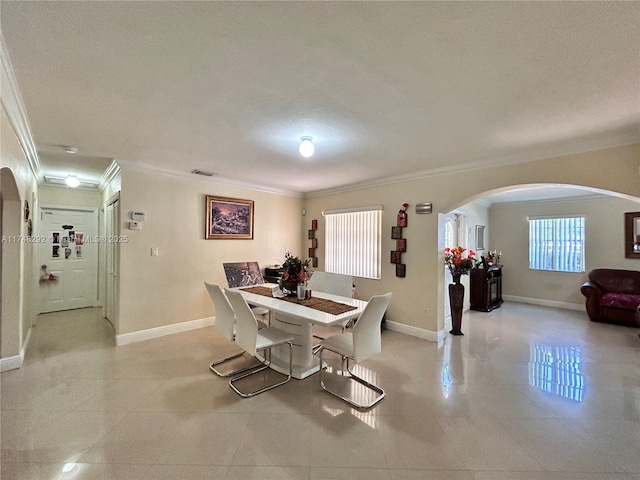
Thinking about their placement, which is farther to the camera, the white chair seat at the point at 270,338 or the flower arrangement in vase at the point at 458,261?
the flower arrangement in vase at the point at 458,261

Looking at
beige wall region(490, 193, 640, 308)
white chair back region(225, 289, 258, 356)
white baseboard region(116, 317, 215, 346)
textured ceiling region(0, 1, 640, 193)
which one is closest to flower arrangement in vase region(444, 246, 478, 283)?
textured ceiling region(0, 1, 640, 193)

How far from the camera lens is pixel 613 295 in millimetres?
4812

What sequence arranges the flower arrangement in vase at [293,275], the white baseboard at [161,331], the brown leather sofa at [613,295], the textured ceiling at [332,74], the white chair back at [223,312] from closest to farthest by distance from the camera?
1. the textured ceiling at [332,74]
2. the white chair back at [223,312]
3. the flower arrangement in vase at [293,275]
4. the white baseboard at [161,331]
5. the brown leather sofa at [613,295]

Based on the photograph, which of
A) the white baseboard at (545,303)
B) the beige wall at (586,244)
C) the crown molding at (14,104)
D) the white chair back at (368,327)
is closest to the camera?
the crown molding at (14,104)

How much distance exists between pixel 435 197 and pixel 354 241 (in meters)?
1.60

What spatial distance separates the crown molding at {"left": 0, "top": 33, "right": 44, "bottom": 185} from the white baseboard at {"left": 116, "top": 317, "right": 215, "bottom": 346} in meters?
2.43

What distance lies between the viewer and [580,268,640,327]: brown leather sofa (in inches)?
182

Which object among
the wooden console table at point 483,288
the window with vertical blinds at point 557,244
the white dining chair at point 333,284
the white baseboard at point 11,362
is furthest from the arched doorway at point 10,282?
the window with vertical blinds at point 557,244

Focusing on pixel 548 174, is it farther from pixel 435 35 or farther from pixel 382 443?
pixel 382 443

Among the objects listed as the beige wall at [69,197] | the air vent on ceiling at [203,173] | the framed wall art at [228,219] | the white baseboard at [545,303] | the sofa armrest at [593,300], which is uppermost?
the air vent on ceiling at [203,173]

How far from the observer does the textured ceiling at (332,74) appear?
4.14ft

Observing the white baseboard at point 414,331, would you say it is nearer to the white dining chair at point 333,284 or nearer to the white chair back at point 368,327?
the white dining chair at point 333,284

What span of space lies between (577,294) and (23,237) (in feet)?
30.6

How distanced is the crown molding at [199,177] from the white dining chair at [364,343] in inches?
127
